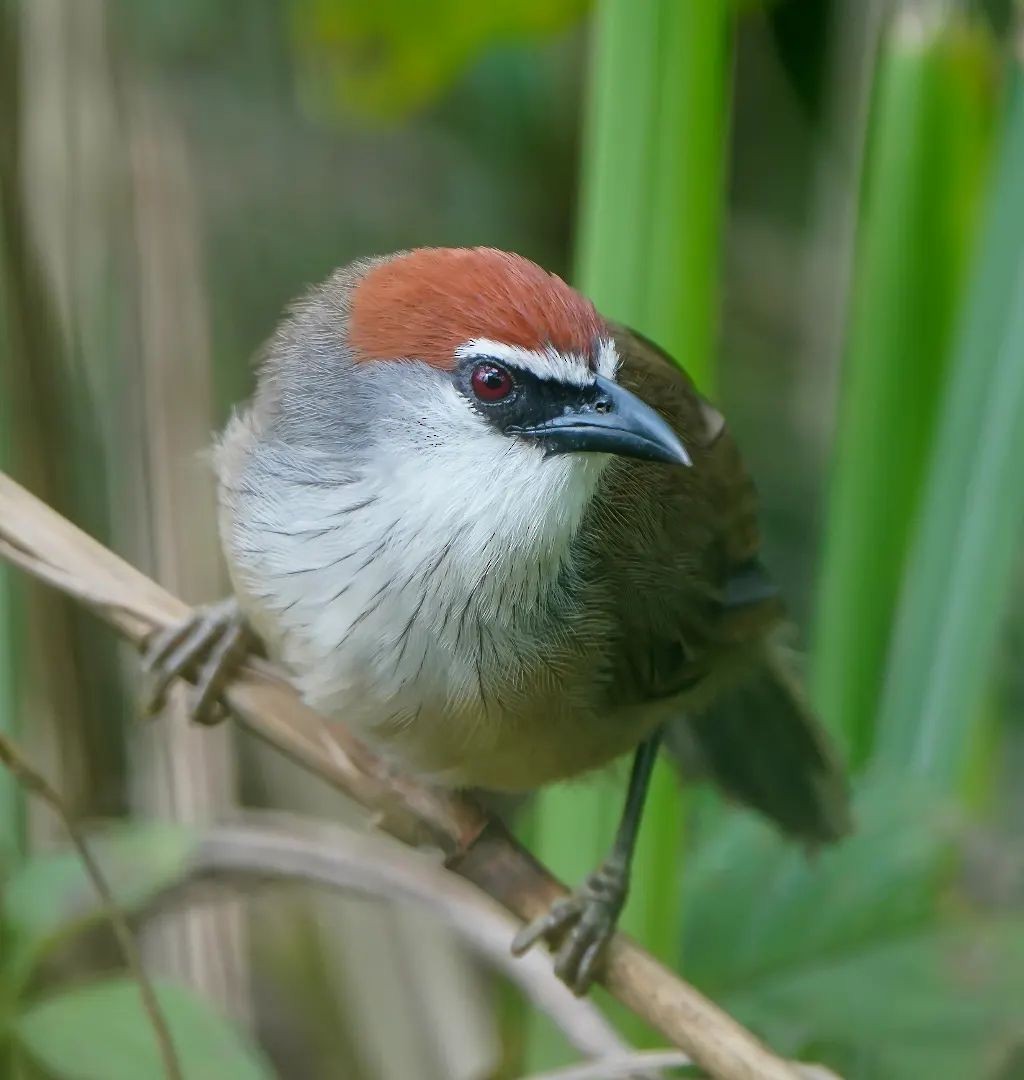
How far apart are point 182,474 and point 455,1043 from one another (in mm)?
1124

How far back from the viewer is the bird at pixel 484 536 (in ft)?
5.14

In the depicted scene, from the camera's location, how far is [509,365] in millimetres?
1553

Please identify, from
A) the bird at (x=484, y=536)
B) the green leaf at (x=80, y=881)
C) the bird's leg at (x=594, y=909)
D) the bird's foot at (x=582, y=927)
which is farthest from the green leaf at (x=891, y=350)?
the green leaf at (x=80, y=881)

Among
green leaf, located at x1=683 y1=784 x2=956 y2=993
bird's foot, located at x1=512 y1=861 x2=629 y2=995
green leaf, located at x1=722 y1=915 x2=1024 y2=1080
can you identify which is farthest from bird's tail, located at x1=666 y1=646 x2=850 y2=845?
bird's foot, located at x1=512 y1=861 x2=629 y2=995

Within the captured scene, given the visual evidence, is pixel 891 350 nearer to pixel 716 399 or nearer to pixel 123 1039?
pixel 716 399

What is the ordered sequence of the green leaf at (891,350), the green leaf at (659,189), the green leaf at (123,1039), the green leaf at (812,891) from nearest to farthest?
the green leaf at (123,1039), the green leaf at (659,189), the green leaf at (812,891), the green leaf at (891,350)

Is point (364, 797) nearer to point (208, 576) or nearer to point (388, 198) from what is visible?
point (208, 576)

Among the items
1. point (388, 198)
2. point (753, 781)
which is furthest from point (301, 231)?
point (753, 781)

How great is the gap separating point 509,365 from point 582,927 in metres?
0.79

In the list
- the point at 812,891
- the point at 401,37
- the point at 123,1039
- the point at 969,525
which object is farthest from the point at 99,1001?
the point at 401,37

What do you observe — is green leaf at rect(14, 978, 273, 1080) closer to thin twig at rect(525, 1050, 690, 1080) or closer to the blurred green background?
the blurred green background

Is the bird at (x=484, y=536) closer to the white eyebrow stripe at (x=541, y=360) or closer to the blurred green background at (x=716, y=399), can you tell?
the white eyebrow stripe at (x=541, y=360)

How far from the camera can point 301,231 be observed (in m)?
3.64

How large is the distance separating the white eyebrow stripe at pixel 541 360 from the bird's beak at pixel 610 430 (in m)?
0.02
